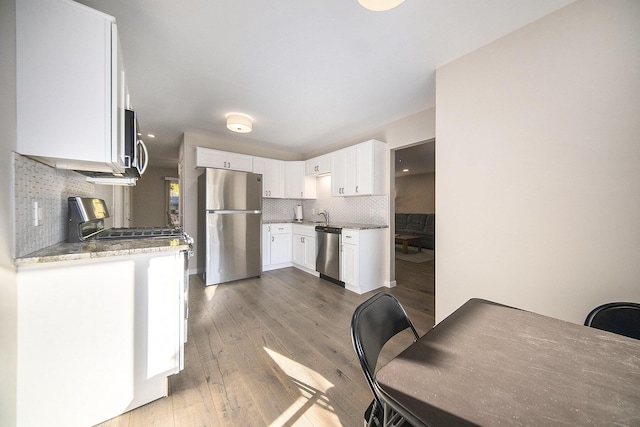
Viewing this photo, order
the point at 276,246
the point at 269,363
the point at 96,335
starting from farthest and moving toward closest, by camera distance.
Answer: the point at 276,246 → the point at 269,363 → the point at 96,335

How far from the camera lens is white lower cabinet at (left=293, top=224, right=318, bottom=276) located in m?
3.95

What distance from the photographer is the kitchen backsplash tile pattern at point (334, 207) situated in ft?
12.2

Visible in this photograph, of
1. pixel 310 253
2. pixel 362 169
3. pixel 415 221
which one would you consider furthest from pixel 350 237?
pixel 415 221

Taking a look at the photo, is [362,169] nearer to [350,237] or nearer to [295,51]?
[350,237]

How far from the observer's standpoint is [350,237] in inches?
131

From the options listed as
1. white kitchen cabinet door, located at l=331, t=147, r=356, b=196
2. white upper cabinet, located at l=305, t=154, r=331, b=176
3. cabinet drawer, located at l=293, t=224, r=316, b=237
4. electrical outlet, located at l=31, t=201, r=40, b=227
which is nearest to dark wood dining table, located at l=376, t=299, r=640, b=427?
electrical outlet, located at l=31, t=201, r=40, b=227

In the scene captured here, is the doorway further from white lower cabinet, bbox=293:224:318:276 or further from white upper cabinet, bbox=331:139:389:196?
white lower cabinet, bbox=293:224:318:276

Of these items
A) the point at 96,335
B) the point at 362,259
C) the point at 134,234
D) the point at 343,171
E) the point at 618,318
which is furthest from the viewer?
the point at 343,171

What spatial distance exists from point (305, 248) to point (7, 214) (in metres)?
3.40

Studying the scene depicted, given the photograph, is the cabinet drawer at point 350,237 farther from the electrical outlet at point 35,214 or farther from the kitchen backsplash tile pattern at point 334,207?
the electrical outlet at point 35,214

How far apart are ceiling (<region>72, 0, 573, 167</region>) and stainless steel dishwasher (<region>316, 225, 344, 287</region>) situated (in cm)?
178

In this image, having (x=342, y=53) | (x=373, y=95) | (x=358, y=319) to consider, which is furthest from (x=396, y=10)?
(x=358, y=319)

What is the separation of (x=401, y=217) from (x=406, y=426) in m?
7.47

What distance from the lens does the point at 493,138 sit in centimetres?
170
